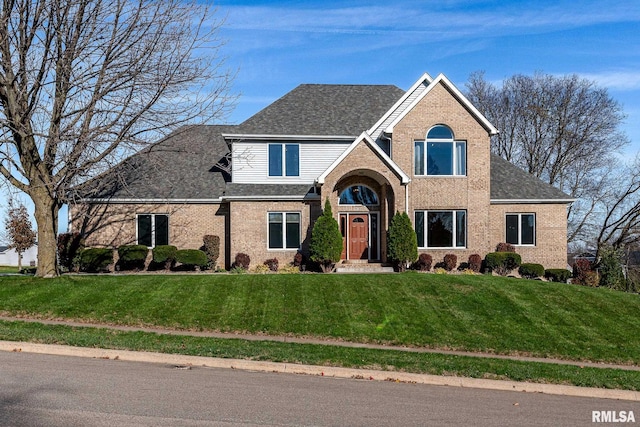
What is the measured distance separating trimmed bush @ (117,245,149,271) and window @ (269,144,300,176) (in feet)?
21.4

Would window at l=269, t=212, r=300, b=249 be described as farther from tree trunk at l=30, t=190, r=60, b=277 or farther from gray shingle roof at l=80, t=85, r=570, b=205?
tree trunk at l=30, t=190, r=60, b=277

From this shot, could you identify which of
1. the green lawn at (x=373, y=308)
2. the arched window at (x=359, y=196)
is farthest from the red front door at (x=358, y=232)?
the green lawn at (x=373, y=308)

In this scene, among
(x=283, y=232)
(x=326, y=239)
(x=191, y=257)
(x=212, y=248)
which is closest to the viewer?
(x=326, y=239)

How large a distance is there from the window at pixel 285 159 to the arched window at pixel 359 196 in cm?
253

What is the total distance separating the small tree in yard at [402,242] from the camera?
25812mm

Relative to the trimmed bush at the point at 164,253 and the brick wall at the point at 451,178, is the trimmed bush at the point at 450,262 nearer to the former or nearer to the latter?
the brick wall at the point at 451,178

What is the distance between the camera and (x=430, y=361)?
43.4 feet

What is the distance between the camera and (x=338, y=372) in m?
11.9

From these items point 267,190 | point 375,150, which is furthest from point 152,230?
point 375,150

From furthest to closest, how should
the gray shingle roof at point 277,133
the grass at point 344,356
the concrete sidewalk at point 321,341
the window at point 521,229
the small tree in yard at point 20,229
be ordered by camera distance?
the small tree in yard at point 20,229 < the window at point 521,229 < the gray shingle roof at point 277,133 < the concrete sidewalk at point 321,341 < the grass at point 344,356

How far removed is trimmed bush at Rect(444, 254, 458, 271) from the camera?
27433 millimetres

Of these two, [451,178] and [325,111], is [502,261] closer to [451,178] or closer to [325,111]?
[451,178]

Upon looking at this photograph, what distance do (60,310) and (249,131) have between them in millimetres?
13447

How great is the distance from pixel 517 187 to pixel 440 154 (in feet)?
15.1
